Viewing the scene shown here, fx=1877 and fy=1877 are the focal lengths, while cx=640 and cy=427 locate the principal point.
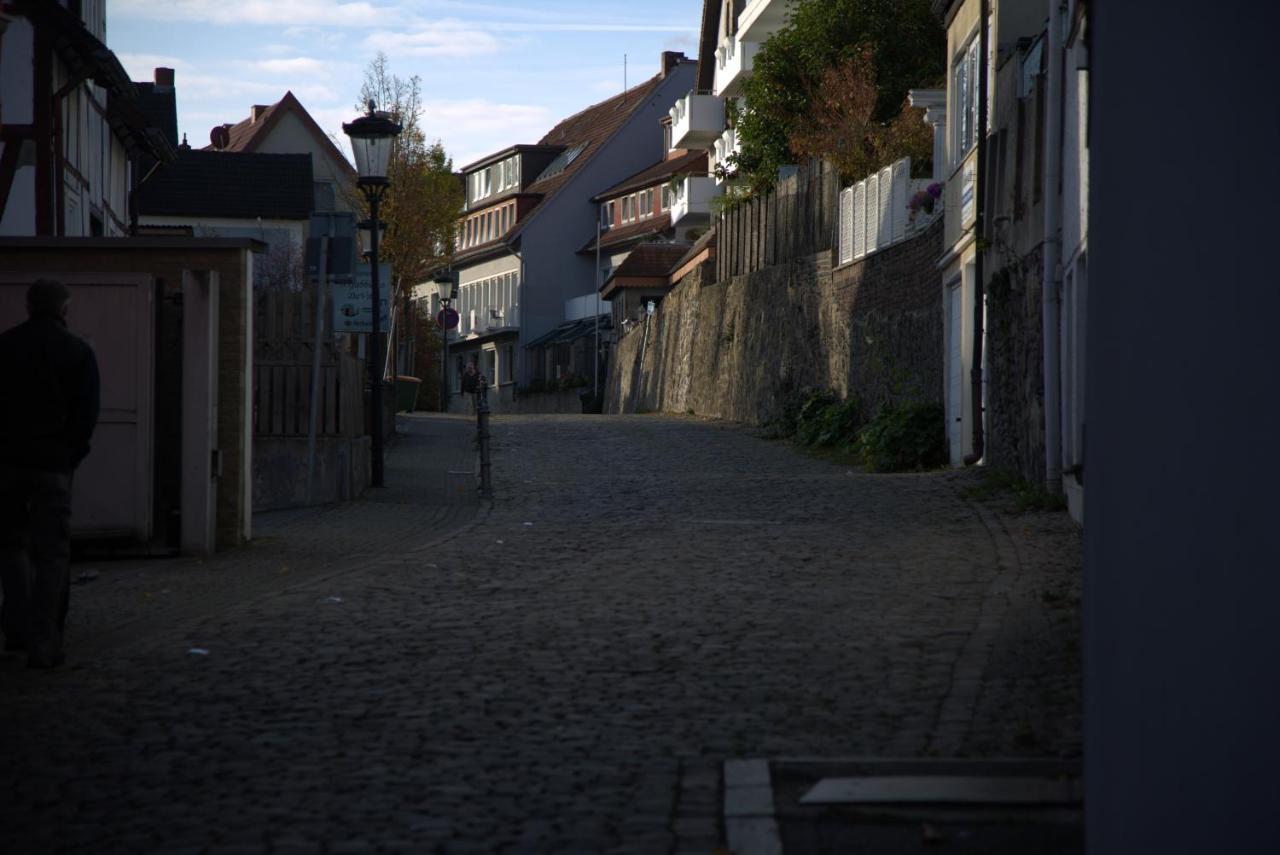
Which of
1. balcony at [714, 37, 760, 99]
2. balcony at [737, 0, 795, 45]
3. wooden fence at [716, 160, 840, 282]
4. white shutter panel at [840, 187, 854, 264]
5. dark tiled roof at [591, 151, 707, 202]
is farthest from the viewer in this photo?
dark tiled roof at [591, 151, 707, 202]

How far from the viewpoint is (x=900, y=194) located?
2762cm

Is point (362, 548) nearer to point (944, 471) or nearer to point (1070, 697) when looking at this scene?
point (1070, 697)

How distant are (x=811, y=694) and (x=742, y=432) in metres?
25.5

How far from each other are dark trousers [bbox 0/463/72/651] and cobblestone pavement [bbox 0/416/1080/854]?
394 mm

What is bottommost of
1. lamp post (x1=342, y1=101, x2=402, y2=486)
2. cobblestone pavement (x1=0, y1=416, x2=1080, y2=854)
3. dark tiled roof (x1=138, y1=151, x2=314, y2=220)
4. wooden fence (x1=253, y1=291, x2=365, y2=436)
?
cobblestone pavement (x1=0, y1=416, x2=1080, y2=854)

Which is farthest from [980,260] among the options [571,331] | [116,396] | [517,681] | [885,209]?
[571,331]

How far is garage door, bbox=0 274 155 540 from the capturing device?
12859mm

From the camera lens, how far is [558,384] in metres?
69.1

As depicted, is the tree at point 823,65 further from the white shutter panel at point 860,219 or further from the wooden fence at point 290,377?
the wooden fence at point 290,377

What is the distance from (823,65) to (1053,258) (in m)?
25.4

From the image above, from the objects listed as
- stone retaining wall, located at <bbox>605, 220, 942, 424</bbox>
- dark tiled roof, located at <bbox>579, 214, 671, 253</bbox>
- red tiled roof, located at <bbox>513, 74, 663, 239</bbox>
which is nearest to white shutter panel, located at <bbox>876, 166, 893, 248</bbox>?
stone retaining wall, located at <bbox>605, 220, 942, 424</bbox>

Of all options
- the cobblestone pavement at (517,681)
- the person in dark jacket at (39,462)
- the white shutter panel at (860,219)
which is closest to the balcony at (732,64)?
the white shutter panel at (860,219)

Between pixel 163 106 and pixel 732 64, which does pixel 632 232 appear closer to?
pixel 732 64

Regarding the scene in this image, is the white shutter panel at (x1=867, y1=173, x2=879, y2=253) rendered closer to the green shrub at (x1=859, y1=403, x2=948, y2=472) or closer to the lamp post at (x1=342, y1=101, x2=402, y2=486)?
the green shrub at (x1=859, y1=403, x2=948, y2=472)
